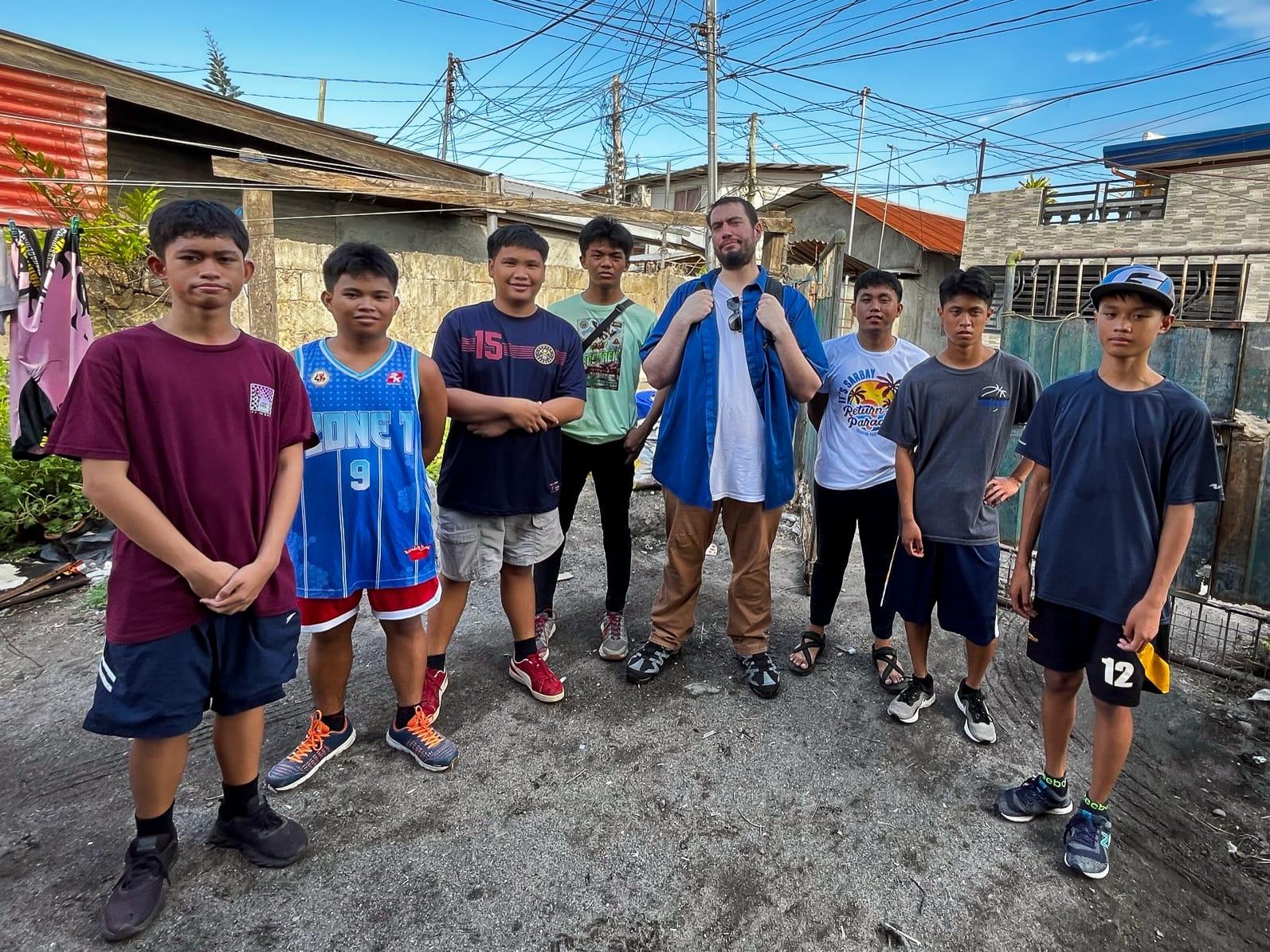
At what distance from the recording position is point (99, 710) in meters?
1.78

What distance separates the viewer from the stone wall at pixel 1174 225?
1284cm

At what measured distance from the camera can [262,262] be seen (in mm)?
5379

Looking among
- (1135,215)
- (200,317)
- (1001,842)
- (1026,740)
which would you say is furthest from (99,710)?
(1135,215)

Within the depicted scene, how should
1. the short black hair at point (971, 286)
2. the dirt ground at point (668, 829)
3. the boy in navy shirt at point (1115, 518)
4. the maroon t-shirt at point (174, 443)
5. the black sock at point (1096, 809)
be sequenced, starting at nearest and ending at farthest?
1. the maroon t-shirt at point (174, 443)
2. the dirt ground at point (668, 829)
3. the boy in navy shirt at point (1115, 518)
4. the black sock at point (1096, 809)
5. the short black hair at point (971, 286)

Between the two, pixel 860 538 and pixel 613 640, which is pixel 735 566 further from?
pixel 613 640

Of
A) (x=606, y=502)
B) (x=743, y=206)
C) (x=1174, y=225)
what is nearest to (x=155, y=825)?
(x=606, y=502)

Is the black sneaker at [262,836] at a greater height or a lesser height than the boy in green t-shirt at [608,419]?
lesser

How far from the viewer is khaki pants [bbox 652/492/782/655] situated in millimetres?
3188

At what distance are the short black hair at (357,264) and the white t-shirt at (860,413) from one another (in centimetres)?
197

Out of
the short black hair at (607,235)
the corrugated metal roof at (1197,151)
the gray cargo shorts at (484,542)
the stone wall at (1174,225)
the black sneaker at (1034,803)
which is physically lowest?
the black sneaker at (1034,803)

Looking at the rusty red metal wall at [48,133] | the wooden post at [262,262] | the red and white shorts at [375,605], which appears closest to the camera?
the red and white shorts at [375,605]

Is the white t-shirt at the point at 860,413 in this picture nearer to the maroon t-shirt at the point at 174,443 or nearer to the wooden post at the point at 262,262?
the maroon t-shirt at the point at 174,443

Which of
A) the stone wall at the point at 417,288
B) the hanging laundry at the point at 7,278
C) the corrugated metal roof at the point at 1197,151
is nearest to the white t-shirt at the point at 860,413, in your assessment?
the hanging laundry at the point at 7,278

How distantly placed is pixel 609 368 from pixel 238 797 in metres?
2.30
